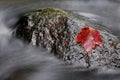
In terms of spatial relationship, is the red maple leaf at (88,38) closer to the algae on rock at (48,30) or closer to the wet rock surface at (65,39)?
the wet rock surface at (65,39)

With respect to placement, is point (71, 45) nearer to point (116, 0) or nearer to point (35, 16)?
point (35, 16)

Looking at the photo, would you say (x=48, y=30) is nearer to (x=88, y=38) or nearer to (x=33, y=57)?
(x=33, y=57)

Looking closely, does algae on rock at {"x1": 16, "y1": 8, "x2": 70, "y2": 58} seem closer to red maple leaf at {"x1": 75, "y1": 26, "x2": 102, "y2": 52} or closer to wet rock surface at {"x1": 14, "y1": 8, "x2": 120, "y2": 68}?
wet rock surface at {"x1": 14, "y1": 8, "x2": 120, "y2": 68}

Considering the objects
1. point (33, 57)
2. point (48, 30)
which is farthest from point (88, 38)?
point (33, 57)

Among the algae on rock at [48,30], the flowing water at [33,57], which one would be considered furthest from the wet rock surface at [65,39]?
the flowing water at [33,57]

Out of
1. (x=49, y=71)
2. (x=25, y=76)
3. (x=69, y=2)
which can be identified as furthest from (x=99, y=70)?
(x=69, y=2)
